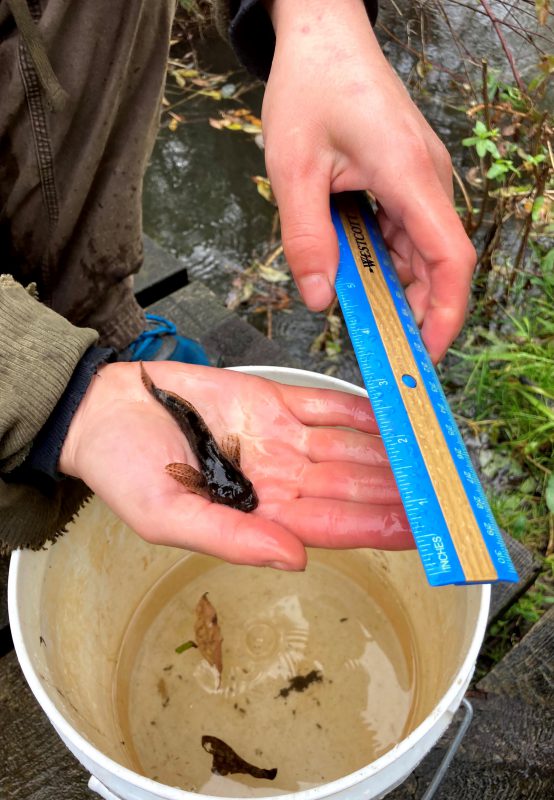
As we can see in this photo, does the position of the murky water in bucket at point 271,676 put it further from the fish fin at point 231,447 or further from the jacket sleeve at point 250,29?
the jacket sleeve at point 250,29

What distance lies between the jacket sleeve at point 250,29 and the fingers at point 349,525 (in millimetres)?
1721

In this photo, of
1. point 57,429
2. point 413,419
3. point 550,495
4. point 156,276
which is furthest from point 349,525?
point 156,276

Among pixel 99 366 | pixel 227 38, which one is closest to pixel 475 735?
pixel 99 366

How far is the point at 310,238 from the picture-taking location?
1.87 metres

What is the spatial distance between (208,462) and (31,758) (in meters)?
1.38

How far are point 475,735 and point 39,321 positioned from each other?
2100mm

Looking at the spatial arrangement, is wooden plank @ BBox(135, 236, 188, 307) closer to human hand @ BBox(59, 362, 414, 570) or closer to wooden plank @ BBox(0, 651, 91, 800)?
human hand @ BBox(59, 362, 414, 570)

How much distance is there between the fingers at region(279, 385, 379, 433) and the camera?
2.09 meters

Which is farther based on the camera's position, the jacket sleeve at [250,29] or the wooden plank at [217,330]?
the wooden plank at [217,330]

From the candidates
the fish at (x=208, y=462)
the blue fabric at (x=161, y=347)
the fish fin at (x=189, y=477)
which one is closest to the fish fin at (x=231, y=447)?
the fish at (x=208, y=462)

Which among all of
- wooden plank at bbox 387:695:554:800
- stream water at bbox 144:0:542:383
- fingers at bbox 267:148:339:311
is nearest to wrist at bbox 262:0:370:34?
fingers at bbox 267:148:339:311

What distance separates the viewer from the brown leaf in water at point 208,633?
2529mm

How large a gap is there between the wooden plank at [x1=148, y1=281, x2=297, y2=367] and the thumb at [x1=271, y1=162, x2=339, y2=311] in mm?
1542

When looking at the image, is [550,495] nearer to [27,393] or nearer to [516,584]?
[516,584]
